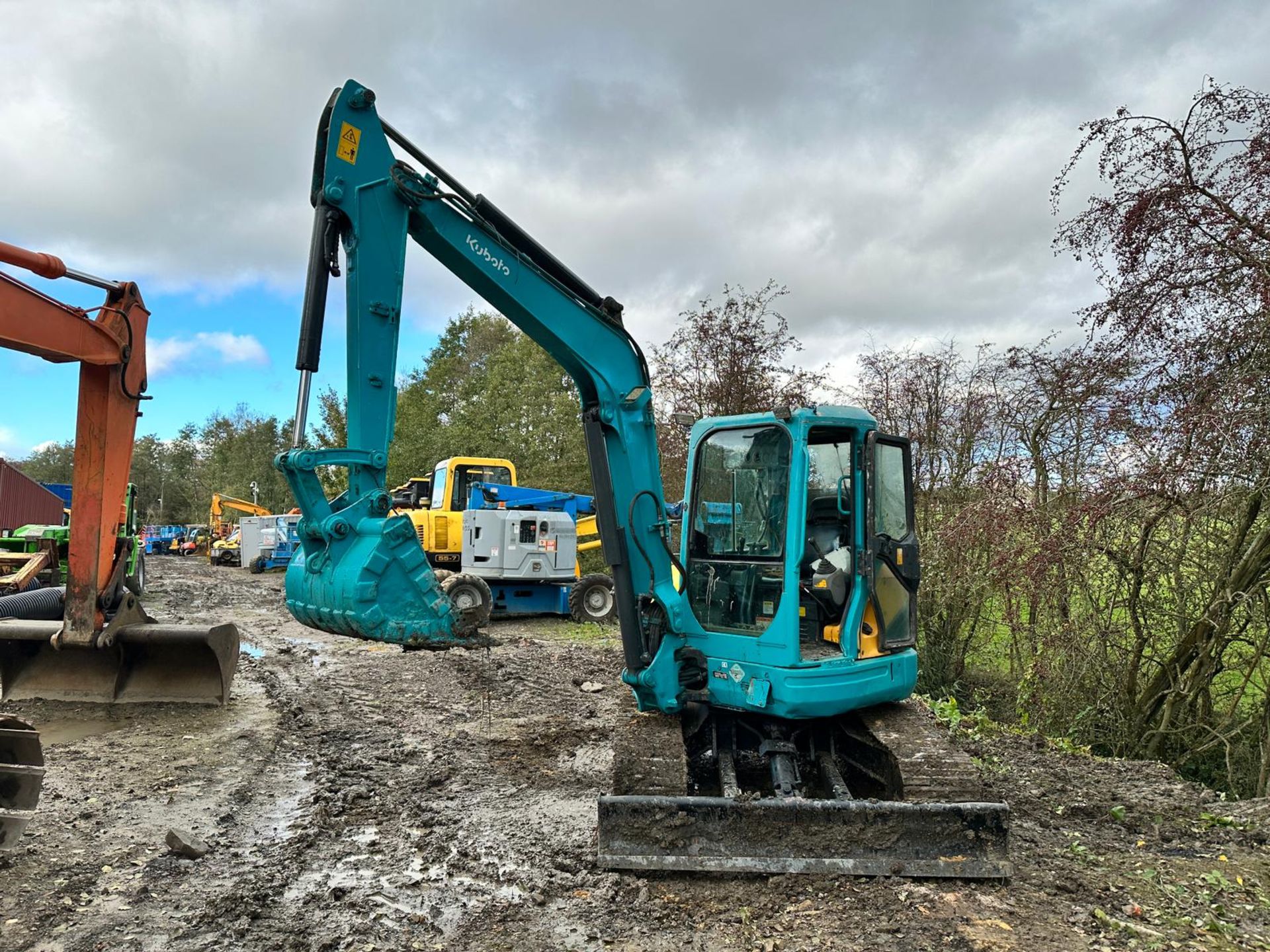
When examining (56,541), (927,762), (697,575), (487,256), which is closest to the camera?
(927,762)

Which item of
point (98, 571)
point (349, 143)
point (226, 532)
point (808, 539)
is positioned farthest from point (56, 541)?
point (226, 532)

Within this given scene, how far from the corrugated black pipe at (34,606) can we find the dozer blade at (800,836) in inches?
248

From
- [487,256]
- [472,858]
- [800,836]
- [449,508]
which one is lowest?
[472,858]

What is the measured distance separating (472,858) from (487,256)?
9.91ft

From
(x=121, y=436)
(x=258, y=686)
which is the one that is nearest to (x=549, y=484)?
(x=258, y=686)

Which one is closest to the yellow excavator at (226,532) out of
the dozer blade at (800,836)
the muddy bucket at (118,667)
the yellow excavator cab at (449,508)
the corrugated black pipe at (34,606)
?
the yellow excavator cab at (449,508)

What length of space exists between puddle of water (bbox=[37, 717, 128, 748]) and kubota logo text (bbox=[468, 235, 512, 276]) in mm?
4627

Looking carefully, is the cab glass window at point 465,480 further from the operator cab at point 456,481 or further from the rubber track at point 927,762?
the rubber track at point 927,762

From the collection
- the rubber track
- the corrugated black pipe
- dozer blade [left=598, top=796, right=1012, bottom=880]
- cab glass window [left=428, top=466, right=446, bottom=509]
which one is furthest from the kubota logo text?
cab glass window [left=428, top=466, right=446, bottom=509]

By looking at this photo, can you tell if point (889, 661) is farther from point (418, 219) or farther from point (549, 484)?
point (549, 484)

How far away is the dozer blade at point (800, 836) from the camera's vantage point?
382 centimetres

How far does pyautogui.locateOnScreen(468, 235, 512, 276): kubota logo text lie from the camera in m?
4.33

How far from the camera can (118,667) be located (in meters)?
6.65

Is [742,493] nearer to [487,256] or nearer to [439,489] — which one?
[487,256]
